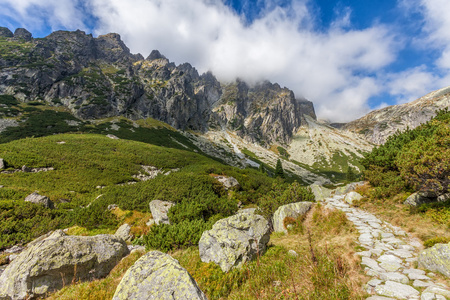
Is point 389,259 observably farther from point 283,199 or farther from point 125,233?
point 125,233

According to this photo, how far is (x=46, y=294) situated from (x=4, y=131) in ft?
258

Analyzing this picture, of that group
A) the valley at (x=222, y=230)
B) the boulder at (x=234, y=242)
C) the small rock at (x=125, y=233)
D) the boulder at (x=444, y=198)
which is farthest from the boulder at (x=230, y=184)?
the boulder at (x=444, y=198)

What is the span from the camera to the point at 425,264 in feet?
17.0

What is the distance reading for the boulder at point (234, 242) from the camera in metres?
6.28

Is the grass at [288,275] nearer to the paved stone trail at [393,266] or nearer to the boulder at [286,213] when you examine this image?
the paved stone trail at [393,266]

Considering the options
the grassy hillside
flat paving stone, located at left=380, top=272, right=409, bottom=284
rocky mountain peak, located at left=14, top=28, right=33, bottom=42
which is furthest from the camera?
rocky mountain peak, located at left=14, top=28, right=33, bottom=42

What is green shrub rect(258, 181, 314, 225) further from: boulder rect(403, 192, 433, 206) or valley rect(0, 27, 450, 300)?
boulder rect(403, 192, 433, 206)

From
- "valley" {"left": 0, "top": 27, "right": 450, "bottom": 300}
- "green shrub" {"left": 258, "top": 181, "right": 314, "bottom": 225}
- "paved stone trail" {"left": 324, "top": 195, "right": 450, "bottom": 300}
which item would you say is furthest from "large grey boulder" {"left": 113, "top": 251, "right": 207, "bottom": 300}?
"green shrub" {"left": 258, "top": 181, "right": 314, "bottom": 225}

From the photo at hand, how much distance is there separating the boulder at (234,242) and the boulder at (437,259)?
15.5ft

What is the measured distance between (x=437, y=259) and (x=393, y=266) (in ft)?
3.41

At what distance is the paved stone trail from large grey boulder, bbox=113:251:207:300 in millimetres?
4125

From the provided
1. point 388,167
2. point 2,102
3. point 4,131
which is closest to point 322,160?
point 388,167

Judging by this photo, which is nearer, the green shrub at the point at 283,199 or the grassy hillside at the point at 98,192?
the grassy hillside at the point at 98,192

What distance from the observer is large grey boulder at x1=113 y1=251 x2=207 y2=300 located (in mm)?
3764
